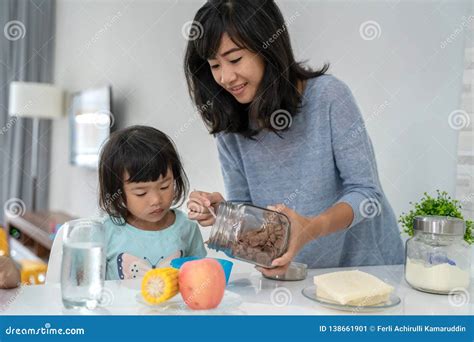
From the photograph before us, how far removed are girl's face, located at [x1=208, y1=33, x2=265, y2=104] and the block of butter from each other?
1.60 ft

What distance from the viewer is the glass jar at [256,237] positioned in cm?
90

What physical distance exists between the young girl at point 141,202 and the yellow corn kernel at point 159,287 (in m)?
0.33

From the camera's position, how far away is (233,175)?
1.34 meters

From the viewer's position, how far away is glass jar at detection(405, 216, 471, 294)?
3.06 feet

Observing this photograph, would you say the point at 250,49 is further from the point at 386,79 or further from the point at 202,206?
the point at 386,79

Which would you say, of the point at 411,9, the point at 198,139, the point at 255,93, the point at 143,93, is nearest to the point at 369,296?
the point at 255,93

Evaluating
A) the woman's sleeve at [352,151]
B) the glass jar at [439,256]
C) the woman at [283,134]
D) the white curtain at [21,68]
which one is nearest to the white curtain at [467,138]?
the woman at [283,134]

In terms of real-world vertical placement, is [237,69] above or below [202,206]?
above

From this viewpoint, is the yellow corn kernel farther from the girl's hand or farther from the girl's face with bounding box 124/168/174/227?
the girl's face with bounding box 124/168/174/227

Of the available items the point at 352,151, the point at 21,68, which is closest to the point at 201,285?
the point at 352,151

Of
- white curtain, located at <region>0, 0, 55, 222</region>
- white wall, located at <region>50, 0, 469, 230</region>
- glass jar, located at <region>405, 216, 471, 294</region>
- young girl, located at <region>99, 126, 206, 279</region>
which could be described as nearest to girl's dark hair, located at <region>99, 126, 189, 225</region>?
young girl, located at <region>99, 126, 206, 279</region>

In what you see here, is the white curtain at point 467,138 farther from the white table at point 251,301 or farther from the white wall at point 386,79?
the white table at point 251,301

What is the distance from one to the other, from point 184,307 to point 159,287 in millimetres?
53
